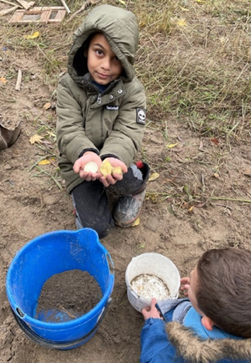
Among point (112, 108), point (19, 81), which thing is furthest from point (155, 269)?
point (19, 81)

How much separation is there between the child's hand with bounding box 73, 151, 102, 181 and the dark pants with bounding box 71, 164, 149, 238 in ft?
0.95

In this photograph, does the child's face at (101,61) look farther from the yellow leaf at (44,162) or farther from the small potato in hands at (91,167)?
the yellow leaf at (44,162)

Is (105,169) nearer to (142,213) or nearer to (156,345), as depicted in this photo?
(142,213)

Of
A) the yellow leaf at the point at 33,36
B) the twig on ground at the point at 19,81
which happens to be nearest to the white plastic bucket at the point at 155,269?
the twig on ground at the point at 19,81

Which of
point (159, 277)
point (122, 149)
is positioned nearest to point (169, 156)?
point (122, 149)

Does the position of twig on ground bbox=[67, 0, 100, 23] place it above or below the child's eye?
below

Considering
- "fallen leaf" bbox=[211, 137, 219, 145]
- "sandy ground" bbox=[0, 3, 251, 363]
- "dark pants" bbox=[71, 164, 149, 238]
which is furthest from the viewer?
"fallen leaf" bbox=[211, 137, 219, 145]

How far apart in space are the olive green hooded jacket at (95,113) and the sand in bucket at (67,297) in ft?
1.99

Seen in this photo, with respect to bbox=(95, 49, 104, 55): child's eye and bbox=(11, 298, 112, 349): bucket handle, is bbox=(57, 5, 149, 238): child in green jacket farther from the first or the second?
bbox=(11, 298, 112, 349): bucket handle

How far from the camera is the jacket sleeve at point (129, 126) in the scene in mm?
2234

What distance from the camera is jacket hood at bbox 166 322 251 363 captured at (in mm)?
1312

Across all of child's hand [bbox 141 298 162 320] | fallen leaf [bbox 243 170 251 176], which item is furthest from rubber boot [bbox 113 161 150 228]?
fallen leaf [bbox 243 170 251 176]

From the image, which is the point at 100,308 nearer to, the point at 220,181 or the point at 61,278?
the point at 61,278

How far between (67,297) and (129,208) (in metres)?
0.70
